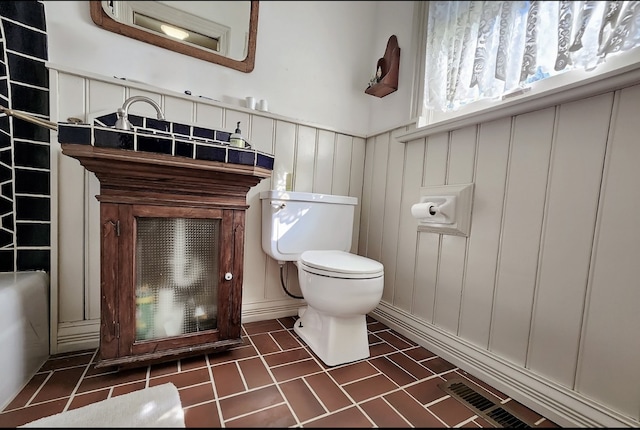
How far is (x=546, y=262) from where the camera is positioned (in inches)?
34.3

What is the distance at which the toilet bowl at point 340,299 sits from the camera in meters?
0.98

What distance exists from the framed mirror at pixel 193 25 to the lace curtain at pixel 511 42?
89 centimetres

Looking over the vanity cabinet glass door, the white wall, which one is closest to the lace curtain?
the white wall

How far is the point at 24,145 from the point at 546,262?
74.7 inches

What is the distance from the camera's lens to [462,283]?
3.67 ft

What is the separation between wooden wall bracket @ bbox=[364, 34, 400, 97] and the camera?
4.79 ft

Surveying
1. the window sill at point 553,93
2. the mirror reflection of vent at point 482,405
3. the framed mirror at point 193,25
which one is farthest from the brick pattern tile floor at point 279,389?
the framed mirror at point 193,25

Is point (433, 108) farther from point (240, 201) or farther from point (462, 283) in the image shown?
point (240, 201)

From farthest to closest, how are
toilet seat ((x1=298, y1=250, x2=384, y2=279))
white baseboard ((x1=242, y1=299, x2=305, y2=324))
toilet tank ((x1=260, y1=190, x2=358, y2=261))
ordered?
1. white baseboard ((x1=242, y1=299, x2=305, y2=324))
2. toilet tank ((x1=260, y1=190, x2=358, y2=261))
3. toilet seat ((x1=298, y1=250, x2=384, y2=279))

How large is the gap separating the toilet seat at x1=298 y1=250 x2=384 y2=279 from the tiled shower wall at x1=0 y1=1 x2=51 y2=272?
3.37 ft

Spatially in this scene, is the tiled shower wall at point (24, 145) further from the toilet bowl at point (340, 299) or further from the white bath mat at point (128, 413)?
the toilet bowl at point (340, 299)

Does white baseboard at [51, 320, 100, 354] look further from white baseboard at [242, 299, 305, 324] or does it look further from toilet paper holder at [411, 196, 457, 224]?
toilet paper holder at [411, 196, 457, 224]

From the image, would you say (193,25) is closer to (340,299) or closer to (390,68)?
(390,68)

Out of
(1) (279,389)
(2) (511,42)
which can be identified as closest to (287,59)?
(2) (511,42)
